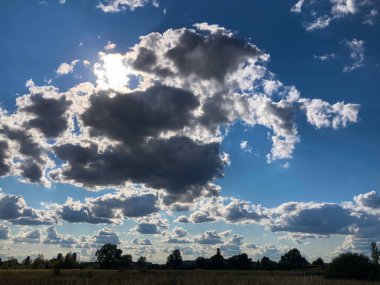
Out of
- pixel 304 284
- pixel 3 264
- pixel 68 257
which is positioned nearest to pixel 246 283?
pixel 304 284

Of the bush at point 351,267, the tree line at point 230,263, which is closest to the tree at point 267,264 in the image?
the tree line at point 230,263

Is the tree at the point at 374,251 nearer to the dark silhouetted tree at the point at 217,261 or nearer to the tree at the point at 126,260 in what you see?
the dark silhouetted tree at the point at 217,261

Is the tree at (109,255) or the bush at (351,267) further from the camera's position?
the tree at (109,255)

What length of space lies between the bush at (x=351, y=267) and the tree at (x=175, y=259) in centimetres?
12014

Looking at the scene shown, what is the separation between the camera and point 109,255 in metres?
180

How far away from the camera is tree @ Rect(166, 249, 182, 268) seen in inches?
6890

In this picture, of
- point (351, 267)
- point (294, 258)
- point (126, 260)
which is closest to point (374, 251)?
point (351, 267)

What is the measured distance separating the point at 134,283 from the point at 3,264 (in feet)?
406

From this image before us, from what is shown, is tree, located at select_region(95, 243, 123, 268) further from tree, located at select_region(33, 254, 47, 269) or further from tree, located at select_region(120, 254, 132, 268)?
tree, located at select_region(33, 254, 47, 269)

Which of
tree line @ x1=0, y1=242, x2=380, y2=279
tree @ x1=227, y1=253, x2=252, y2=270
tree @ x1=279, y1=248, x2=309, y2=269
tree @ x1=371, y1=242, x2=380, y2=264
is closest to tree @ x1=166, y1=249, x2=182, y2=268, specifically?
tree line @ x1=0, y1=242, x2=380, y2=279

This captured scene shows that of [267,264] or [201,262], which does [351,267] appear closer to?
[267,264]

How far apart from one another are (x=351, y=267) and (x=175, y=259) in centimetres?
13025

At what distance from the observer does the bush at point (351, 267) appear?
2222 inches

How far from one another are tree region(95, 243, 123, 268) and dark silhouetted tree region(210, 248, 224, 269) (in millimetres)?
44655
